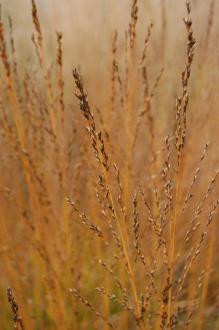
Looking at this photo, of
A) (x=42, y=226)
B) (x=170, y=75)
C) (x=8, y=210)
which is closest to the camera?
(x=42, y=226)

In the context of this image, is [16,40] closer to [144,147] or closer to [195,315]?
[144,147]

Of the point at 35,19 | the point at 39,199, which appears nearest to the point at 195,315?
the point at 39,199

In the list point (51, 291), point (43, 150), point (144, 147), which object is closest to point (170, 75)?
point (144, 147)

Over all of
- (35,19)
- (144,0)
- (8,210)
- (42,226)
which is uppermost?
(144,0)

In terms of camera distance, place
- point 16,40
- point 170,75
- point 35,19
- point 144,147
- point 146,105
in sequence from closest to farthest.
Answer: point 35,19 < point 146,105 < point 144,147 < point 170,75 < point 16,40

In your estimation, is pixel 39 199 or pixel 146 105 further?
pixel 39 199

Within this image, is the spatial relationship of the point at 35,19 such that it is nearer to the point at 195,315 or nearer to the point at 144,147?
the point at 195,315

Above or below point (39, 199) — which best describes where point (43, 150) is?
above
